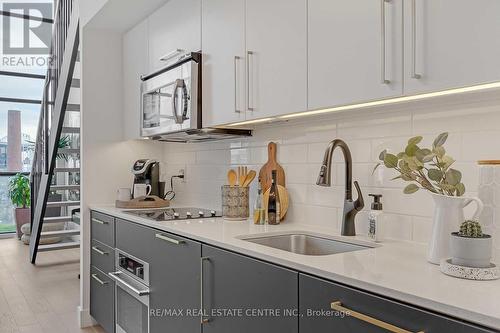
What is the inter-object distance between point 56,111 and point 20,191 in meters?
3.03

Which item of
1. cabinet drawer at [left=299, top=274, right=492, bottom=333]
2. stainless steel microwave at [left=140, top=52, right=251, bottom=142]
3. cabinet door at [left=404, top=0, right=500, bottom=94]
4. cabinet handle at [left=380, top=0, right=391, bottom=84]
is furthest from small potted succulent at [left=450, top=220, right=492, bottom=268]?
stainless steel microwave at [left=140, top=52, right=251, bottom=142]

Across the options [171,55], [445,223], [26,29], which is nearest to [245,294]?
[445,223]

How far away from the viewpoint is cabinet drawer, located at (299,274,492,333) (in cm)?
95

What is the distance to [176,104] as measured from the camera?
2490mm

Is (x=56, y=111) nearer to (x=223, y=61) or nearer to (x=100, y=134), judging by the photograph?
(x=100, y=134)

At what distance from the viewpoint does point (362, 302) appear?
1.11m

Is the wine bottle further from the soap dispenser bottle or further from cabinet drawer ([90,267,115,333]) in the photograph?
cabinet drawer ([90,267,115,333])

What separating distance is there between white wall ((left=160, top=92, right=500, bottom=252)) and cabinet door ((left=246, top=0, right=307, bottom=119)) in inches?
14.2

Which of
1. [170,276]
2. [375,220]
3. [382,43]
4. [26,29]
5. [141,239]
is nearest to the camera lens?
[382,43]

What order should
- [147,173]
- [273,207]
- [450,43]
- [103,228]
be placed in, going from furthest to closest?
1. [147,173]
2. [103,228]
3. [273,207]
4. [450,43]

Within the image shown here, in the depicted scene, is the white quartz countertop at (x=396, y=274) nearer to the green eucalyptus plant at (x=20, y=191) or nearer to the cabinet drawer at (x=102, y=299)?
the cabinet drawer at (x=102, y=299)

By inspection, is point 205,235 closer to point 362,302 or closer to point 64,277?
point 362,302

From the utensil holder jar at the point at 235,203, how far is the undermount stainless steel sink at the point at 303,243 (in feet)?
1.57

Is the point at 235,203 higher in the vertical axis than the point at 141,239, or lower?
higher
